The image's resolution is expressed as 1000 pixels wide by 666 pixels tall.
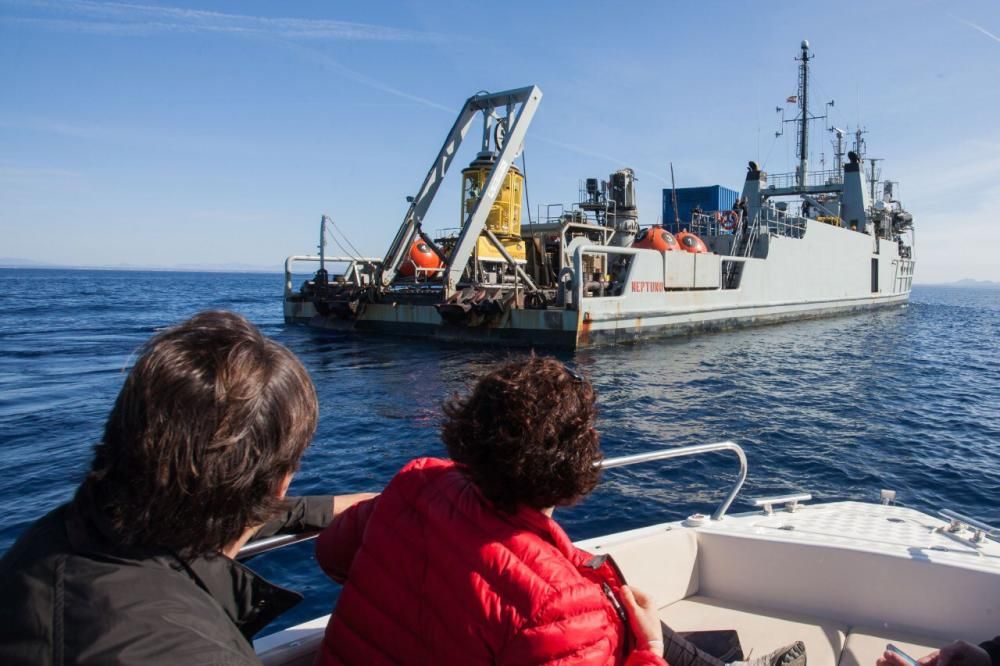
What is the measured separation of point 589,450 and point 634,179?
874 inches

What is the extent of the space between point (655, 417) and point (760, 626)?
6.37 metres

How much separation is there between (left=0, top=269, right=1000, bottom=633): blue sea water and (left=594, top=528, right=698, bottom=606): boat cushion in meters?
2.14

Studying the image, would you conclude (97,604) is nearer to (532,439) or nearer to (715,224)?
(532,439)

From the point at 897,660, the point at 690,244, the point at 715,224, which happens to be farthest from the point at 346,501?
the point at 715,224

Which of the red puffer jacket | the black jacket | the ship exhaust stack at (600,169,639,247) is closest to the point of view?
the black jacket

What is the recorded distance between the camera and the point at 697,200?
30.9 m

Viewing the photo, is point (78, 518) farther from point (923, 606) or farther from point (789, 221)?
point (789, 221)

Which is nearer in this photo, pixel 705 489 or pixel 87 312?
pixel 705 489

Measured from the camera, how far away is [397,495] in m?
1.50

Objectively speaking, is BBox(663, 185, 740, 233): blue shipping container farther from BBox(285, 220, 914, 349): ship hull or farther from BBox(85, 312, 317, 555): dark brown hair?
BBox(85, 312, 317, 555): dark brown hair

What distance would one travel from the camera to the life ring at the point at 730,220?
2223 centimetres

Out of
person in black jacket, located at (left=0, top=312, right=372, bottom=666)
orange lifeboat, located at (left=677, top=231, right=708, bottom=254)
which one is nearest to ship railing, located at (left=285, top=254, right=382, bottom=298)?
orange lifeboat, located at (left=677, top=231, right=708, bottom=254)

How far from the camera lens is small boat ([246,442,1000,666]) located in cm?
256

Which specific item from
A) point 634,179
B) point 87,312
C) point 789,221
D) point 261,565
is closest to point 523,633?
point 261,565
